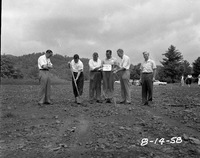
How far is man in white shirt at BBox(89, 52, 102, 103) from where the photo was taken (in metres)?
9.25

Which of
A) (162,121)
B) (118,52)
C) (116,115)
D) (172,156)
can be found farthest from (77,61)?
→ (172,156)

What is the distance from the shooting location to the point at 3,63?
209ft

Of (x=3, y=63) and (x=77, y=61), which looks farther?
(x=3, y=63)

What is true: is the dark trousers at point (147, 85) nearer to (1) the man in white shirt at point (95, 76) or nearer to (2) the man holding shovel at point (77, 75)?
(1) the man in white shirt at point (95, 76)

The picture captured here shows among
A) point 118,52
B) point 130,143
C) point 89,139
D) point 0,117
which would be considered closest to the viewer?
point 130,143

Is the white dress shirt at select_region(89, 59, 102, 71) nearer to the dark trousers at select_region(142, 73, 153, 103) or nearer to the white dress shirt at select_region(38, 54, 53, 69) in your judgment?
the white dress shirt at select_region(38, 54, 53, 69)

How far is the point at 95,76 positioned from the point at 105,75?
417mm

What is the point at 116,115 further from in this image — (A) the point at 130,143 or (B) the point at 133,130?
(A) the point at 130,143

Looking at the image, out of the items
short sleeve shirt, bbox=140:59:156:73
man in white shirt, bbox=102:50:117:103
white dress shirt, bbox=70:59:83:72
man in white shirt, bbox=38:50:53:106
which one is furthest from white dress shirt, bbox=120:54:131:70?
man in white shirt, bbox=38:50:53:106

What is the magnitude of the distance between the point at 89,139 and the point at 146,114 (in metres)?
2.79

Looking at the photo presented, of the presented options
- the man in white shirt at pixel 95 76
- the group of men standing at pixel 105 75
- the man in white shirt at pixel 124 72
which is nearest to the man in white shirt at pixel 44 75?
the group of men standing at pixel 105 75

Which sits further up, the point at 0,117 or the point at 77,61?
the point at 77,61

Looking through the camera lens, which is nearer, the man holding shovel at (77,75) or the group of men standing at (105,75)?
the group of men standing at (105,75)

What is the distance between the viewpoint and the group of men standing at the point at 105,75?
8594 millimetres
